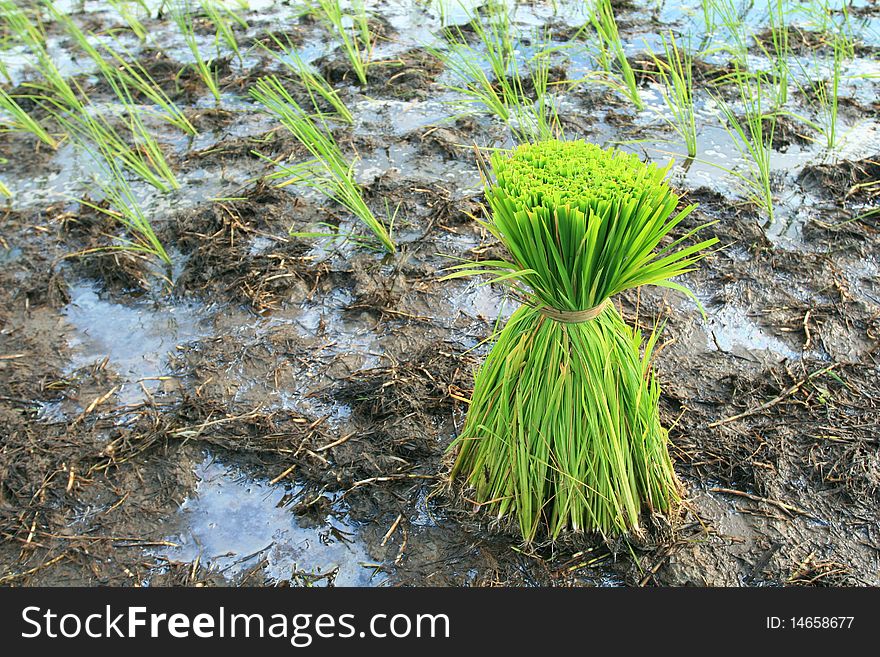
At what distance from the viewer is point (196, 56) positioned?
3.81m

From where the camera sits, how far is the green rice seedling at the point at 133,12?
176 inches

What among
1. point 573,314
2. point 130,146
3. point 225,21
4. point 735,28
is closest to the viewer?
point 573,314

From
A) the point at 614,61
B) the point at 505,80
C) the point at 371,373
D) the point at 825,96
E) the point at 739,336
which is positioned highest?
the point at 505,80

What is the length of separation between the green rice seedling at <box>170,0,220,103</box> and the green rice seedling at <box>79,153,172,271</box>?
0.78m

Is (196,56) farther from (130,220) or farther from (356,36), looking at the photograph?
(130,220)

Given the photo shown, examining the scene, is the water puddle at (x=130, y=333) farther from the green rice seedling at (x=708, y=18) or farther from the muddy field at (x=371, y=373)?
the green rice seedling at (x=708, y=18)

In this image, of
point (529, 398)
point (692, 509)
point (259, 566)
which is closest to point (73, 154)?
point (259, 566)

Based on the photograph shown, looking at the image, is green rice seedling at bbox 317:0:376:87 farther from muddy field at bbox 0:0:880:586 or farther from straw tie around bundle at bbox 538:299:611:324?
straw tie around bundle at bbox 538:299:611:324

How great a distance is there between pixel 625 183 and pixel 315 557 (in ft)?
3.67

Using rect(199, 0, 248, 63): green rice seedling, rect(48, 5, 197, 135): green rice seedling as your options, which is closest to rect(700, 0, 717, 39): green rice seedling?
rect(199, 0, 248, 63): green rice seedling

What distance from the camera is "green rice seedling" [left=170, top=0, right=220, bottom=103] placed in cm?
382

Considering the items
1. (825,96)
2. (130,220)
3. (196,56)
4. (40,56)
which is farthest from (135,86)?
(825,96)

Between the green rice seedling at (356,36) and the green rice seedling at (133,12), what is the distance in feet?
3.71

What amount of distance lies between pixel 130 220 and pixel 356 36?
190 centimetres
